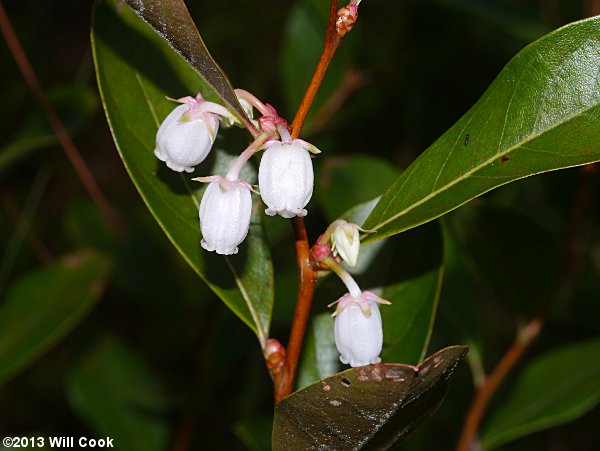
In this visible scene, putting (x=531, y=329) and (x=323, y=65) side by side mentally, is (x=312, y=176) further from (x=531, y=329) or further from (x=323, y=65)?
(x=531, y=329)

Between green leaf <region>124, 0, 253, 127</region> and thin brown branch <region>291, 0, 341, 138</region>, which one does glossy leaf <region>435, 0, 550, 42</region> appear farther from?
green leaf <region>124, 0, 253, 127</region>

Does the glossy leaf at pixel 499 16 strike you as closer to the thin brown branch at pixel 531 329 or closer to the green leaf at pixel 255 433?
the thin brown branch at pixel 531 329

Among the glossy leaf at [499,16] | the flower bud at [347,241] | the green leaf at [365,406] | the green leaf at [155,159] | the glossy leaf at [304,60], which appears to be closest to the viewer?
the green leaf at [365,406]

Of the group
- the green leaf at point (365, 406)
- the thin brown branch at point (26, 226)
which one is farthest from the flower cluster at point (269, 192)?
the thin brown branch at point (26, 226)

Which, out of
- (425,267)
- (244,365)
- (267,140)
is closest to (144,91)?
(267,140)

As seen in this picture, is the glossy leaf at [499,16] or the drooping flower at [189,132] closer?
the drooping flower at [189,132]

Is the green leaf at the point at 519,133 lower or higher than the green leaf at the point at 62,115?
lower
